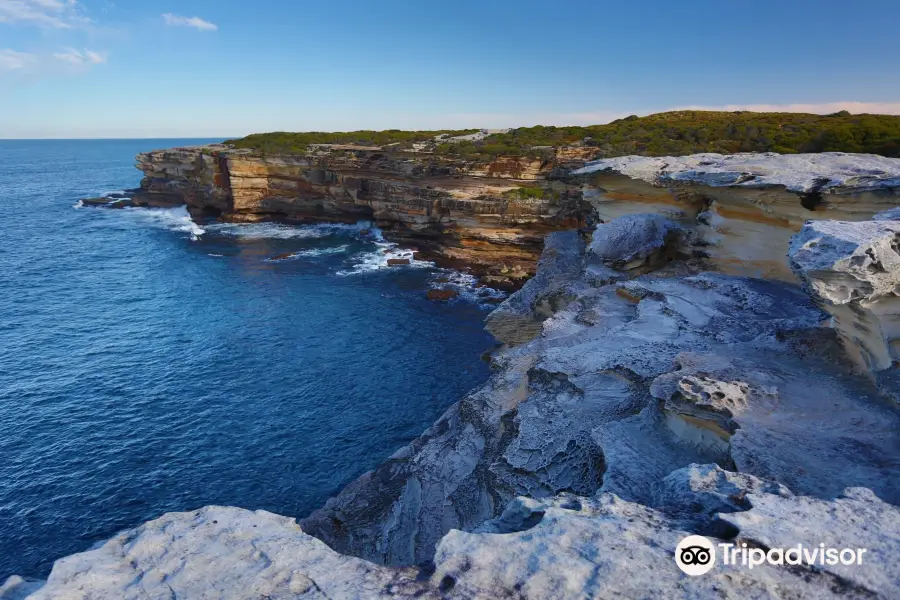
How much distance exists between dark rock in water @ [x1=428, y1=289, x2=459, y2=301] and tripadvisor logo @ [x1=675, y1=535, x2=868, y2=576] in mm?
38334

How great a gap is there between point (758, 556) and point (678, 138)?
59.0 meters

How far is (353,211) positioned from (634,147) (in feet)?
123

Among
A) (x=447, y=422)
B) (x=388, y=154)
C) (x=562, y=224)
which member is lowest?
(x=447, y=422)

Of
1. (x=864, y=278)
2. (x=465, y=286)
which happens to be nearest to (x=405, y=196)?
(x=465, y=286)

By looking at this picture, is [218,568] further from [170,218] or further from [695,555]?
[170,218]

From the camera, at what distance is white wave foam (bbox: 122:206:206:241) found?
72.4 metres

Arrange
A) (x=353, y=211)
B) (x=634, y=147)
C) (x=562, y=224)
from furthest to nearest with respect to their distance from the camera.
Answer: (x=353, y=211) → (x=634, y=147) → (x=562, y=224)

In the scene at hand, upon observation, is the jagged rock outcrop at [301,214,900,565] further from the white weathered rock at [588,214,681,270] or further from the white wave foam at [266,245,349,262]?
the white wave foam at [266,245,349,262]

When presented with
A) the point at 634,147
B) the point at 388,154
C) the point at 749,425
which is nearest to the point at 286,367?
the point at 749,425

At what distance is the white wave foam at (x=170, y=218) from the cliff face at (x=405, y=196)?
274 cm

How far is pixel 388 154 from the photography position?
66500 mm

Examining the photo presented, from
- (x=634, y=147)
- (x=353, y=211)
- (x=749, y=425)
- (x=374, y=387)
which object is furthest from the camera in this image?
(x=353, y=211)

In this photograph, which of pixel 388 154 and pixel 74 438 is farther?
pixel 388 154

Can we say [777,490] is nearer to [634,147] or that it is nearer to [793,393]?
[793,393]
